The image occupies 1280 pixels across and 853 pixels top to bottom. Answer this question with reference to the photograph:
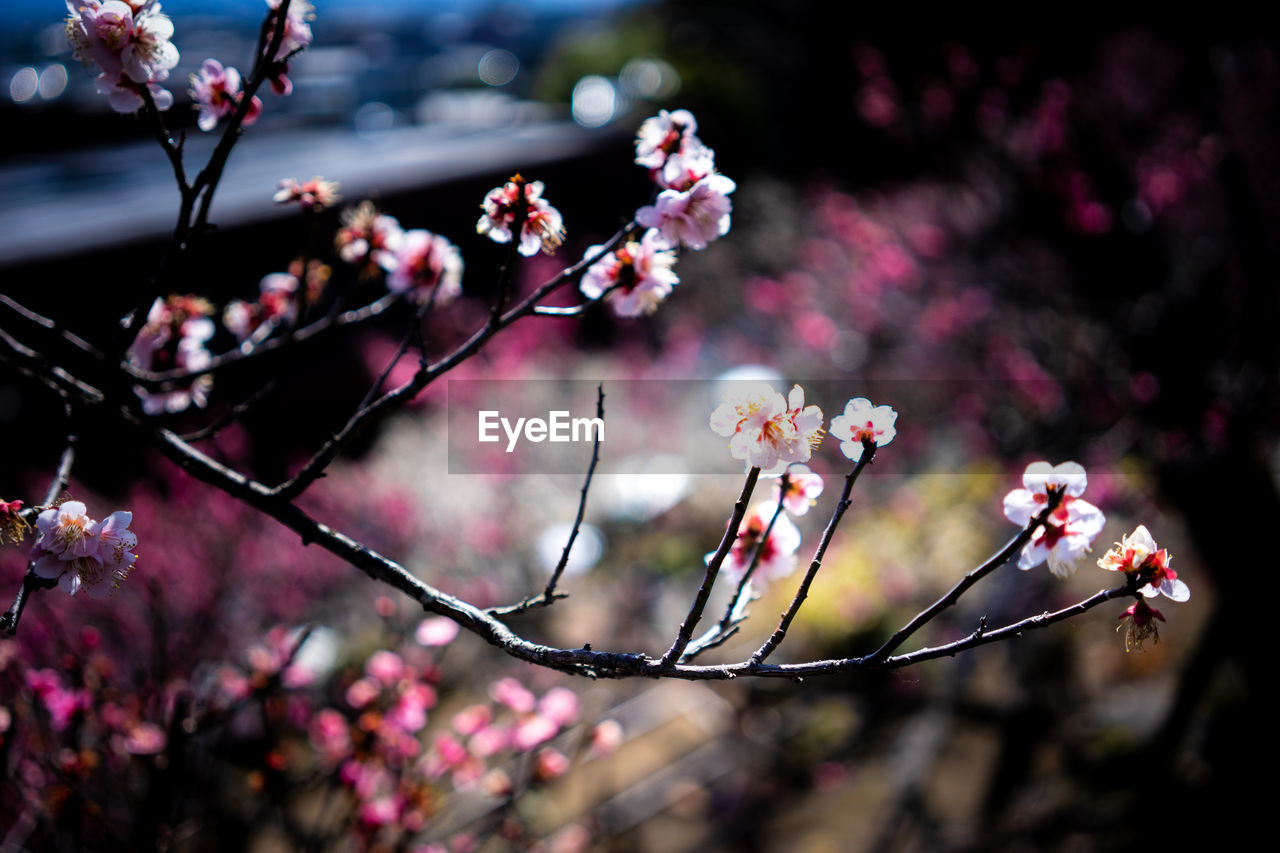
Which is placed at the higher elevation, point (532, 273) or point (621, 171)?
point (621, 171)

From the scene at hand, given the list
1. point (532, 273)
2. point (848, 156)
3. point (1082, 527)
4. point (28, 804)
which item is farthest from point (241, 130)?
point (848, 156)

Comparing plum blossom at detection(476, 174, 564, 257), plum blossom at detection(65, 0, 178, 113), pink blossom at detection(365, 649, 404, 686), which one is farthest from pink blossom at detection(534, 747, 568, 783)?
plum blossom at detection(65, 0, 178, 113)

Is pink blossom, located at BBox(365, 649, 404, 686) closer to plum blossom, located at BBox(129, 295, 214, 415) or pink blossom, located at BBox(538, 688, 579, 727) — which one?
pink blossom, located at BBox(538, 688, 579, 727)

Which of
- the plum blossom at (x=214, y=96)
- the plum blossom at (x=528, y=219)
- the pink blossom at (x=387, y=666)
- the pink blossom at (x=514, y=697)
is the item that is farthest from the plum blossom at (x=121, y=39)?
the pink blossom at (x=514, y=697)

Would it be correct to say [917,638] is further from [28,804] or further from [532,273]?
[532,273]

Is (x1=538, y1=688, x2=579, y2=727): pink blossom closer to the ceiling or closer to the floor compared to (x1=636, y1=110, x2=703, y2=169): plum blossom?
closer to the floor

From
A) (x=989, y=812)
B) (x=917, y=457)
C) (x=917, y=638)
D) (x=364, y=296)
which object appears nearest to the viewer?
(x=989, y=812)

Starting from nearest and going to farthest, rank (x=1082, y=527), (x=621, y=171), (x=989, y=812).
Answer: (x=1082, y=527) < (x=989, y=812) < (x=621, y=171)
